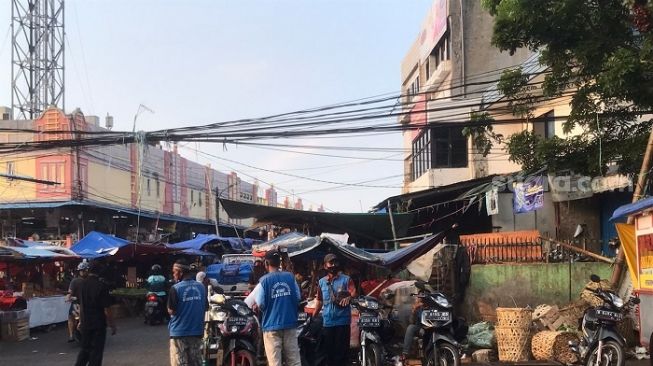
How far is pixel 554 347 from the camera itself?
1042 cm

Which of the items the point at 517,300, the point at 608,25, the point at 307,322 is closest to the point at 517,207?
the point at 517,300

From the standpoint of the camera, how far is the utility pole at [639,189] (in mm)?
10664

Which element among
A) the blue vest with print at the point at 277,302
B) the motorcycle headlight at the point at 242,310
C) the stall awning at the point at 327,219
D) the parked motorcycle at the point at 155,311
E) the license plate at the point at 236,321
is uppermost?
the stall awning at the point at 327,219

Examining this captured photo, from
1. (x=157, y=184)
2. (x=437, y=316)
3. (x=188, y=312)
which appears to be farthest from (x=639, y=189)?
(x=157, y=184)

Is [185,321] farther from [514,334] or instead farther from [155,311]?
[155,311]

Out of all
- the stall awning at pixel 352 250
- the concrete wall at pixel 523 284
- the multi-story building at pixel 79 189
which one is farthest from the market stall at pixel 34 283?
the concrete wall at pixel 523 284

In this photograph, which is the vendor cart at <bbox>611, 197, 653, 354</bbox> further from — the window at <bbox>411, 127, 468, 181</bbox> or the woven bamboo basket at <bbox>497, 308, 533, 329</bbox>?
the window at <bbox>411, 127, 468, 181</bbox>

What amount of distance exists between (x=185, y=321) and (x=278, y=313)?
114 centimetres

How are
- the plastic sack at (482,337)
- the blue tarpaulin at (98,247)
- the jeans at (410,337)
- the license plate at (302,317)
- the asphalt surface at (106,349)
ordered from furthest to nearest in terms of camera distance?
the blue tarpaulin at (98,247)
the asphalt surface at (106,349)
the plastic sack at (482,337)
the license plate at (302,317)
the jeans at (410,337)

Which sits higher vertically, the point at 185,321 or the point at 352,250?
the point at 352,250

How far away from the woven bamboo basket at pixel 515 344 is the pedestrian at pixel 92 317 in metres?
6.20

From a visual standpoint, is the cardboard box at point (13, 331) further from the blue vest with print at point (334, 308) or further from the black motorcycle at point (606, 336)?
the black motorcycle at point (606, 336)

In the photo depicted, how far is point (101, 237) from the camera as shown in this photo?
21.9 metres

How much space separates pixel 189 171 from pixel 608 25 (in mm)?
38487
